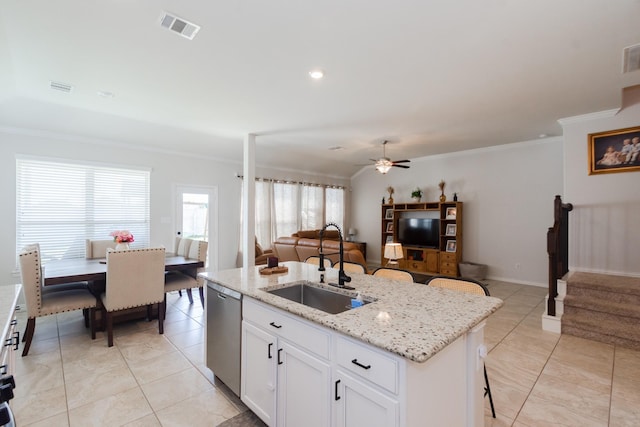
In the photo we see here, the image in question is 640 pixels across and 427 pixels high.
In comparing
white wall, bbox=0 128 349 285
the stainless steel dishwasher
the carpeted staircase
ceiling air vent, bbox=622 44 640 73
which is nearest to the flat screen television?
white wall, bbox=0 128 349 285

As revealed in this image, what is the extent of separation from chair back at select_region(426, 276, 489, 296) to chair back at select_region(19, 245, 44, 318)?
144 inches

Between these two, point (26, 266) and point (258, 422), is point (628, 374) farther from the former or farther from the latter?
point (26, 266)

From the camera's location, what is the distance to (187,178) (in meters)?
5.98

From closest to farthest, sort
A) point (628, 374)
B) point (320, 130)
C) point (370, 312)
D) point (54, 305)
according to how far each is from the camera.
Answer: point (370, 312) < point (628, 374) < point (54, 305) < point (320, 130)

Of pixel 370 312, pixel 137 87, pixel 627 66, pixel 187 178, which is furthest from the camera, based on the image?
pixel 187 178

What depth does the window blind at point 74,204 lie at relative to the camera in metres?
4.43

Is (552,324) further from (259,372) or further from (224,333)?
(224,333)

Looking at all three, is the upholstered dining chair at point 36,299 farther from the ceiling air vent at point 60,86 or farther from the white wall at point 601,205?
the white wall at point 601,205

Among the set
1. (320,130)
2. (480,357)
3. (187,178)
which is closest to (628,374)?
(480,357)

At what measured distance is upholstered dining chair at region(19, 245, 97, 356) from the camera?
282 cm

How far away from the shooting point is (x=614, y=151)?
13.1 feet

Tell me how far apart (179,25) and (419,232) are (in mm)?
6141

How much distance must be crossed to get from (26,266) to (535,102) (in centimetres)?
588

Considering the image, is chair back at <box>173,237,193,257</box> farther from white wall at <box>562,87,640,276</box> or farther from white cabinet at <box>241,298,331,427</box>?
white wall at <box>562,87,640,276</box>
